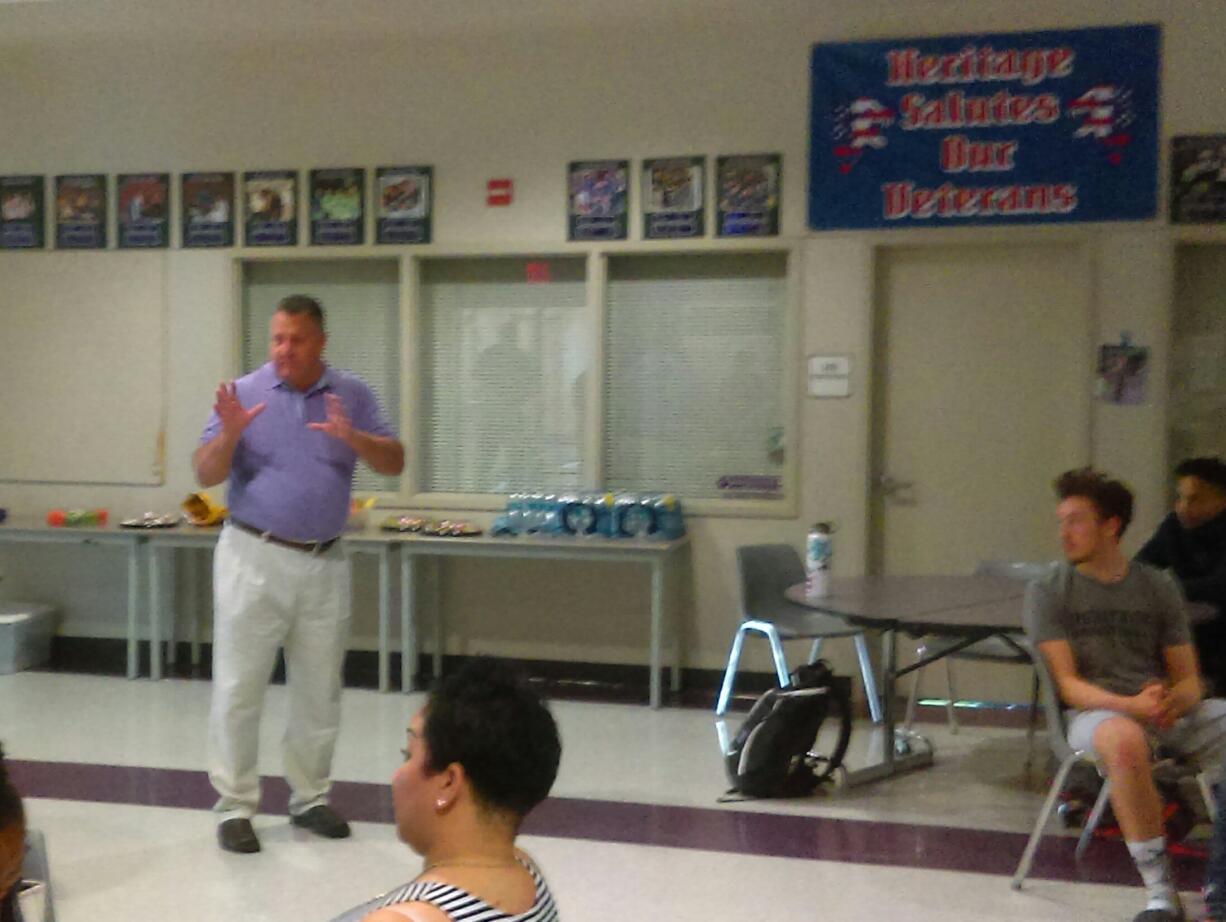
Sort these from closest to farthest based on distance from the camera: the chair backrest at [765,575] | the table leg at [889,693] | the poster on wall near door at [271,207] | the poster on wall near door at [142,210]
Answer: the table leg at [889,693] → the chair backrest at [765,575] → the poster on wall near door at [271,207] → the poster on wall near door at [142,210]

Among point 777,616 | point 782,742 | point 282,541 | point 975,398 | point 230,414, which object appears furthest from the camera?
point 975,398

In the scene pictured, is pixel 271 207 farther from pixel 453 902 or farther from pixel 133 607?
pixel 453 902

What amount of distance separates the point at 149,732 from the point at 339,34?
335cm

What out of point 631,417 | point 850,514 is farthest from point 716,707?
point 631,417

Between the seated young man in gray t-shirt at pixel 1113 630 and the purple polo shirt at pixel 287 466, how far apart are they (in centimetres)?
197

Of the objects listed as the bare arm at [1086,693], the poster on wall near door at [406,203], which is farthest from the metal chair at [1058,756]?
the poster on wall near door at [406,203]

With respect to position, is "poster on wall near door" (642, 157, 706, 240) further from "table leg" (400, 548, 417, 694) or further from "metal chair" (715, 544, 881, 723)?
"table leg" (400, 548, 417, 694)

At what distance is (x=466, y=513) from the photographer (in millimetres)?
6039

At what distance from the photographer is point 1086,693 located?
122 inches

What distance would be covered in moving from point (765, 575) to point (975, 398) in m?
1.31

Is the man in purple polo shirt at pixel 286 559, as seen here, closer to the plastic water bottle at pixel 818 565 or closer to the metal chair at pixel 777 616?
the plastic water bottle at pixel 818 565

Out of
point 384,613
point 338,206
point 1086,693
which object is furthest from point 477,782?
point 338,206

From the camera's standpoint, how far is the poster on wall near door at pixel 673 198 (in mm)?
5691

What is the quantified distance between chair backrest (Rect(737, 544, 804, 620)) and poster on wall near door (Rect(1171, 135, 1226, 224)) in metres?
2.17
